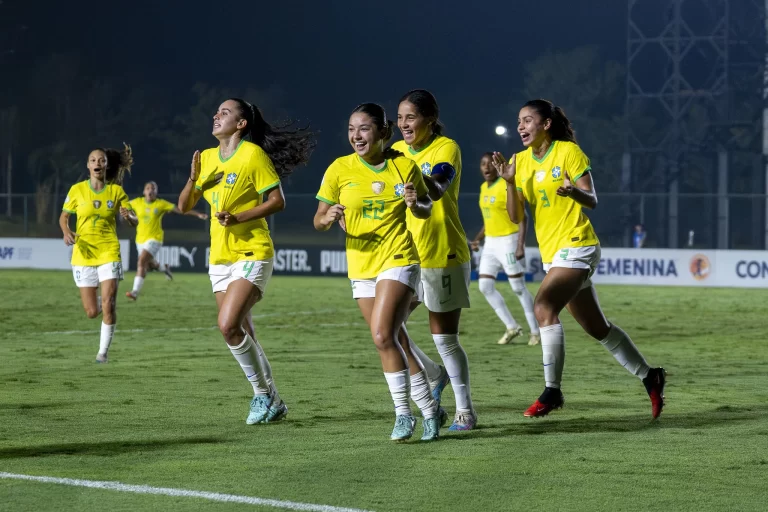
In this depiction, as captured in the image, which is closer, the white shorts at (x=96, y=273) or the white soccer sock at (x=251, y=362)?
the white soccer sock at (x=251, y=362)

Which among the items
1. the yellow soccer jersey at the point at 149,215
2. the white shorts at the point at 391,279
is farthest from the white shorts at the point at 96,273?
the yellow soccer jersey at the point at 149,215

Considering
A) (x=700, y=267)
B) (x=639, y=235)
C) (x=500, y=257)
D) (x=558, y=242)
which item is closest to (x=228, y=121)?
(x=558, y=242)

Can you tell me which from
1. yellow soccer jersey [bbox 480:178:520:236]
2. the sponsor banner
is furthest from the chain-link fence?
yellow soccer jersey [bbox 480:178:520:236]

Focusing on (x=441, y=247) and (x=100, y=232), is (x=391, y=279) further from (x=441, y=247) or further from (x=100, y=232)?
(x=100, y=232)

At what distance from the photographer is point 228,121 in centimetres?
832

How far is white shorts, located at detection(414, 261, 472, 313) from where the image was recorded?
7992 millimetres

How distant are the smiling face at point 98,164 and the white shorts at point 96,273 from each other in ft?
2.99

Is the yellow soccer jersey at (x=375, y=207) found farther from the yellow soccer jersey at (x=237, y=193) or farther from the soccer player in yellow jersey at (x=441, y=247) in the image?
the yellow soccer jersey at (x=237, y=193)

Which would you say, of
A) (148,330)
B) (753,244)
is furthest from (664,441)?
(753,244)

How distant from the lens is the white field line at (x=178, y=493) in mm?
5668

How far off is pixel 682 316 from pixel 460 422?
13347 mm

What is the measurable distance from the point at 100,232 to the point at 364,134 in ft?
20.3

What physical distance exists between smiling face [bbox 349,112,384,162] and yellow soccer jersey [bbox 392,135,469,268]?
63cm

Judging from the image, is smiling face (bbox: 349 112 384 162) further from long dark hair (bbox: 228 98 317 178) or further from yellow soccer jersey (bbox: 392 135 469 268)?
long dark hair (bbox: 228 98 317 178)
